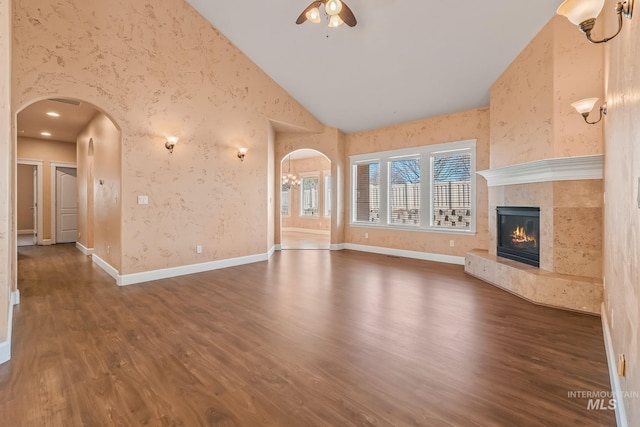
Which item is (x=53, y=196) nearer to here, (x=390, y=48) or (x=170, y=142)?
(x=170, y=142)

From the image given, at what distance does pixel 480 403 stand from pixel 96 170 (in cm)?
712

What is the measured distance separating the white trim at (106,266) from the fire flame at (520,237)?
19.9 ft

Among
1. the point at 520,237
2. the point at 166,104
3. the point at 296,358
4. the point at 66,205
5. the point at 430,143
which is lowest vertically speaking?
the point at 296,358

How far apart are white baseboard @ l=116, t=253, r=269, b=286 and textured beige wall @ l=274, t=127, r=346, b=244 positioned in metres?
1.99

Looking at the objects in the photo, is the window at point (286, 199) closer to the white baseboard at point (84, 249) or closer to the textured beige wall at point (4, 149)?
the white baseboard at point (84, 249)

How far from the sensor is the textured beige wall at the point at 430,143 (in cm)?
580

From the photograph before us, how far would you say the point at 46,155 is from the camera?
8.30m

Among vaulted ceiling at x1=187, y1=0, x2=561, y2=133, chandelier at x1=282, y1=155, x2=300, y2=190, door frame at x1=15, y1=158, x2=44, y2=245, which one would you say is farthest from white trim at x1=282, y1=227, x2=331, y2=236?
door frame at x1=15, y1=158, x2=44, y2=245

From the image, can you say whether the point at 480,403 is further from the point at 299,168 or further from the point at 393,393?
the point at 299,168

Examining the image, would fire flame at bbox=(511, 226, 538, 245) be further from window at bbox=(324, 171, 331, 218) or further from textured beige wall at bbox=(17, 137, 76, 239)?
textured beige wall at bbox=(17, 137, 76, 239)

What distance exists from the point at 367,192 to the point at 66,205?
8665 millimetres

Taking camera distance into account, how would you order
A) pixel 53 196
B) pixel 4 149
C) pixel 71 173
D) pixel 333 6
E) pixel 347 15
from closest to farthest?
pixel 4 149 → pixel 333 6 → pixel 347 15 → pixel 53 196 → pixel 71 173

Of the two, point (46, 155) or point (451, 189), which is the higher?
point (46, 155)

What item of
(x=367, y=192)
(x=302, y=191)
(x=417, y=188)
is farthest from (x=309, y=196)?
(x=417, y=188)
